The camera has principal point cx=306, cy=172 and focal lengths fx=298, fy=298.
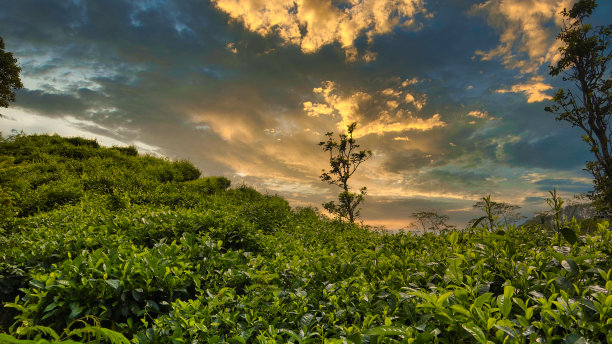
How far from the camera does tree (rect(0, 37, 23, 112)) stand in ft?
35.4

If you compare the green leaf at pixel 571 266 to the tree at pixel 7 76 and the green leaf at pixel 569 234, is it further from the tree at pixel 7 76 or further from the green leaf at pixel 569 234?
the tree at pixel 7 76

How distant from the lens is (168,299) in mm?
3283

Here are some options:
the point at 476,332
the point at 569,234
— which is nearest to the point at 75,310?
the point at 476,332

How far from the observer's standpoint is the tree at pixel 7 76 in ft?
35.4

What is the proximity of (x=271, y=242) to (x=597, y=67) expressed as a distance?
12741mm

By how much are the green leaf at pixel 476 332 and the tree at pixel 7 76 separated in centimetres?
1548

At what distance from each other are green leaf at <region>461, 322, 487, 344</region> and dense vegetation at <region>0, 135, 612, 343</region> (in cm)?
1

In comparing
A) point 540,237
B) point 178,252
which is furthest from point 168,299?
point 540,237

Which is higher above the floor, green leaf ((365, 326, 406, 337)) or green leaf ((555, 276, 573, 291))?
green leaf ((555, 276, 573, 291))

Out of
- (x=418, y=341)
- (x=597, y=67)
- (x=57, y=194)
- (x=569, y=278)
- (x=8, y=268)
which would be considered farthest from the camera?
(x=597, y=67)

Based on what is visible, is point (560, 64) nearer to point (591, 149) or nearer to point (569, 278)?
point (591, 149)

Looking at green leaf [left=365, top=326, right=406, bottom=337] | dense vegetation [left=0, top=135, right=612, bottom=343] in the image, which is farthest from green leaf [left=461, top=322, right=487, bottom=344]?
green leaf [left=365, top=326, right=406, bottom=337]

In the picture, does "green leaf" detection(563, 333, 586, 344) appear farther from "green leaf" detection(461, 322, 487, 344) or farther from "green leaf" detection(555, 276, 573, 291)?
"green leaf" detection(555, 276, 573, 291)

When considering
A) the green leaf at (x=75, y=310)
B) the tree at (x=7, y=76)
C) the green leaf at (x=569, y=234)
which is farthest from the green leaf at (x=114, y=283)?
the tree at (x=7, y=76)
